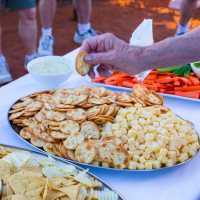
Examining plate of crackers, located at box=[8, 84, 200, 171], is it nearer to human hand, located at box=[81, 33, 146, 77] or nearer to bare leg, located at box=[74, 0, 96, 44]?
human hand, located at box=[81, 33, 146, 77]

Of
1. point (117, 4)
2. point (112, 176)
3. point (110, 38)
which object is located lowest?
point (117, 4)

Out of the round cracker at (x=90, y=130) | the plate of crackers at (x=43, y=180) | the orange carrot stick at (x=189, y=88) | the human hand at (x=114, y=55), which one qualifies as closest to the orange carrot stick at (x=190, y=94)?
the orange carrot stick at (x=189, y=88)

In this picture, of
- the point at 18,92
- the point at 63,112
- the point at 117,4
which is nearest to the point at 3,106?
the point at 18,92

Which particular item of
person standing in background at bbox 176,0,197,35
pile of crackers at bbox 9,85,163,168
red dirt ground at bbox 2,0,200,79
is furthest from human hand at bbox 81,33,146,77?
person standing in background at bbox 176,0,197,35

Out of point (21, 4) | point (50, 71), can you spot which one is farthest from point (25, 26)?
point (50, 71)

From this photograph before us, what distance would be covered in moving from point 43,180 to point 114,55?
471mm

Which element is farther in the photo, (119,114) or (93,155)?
(119,114)

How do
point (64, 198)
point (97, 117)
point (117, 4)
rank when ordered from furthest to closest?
point (117, 4) < point (97, 117) < point (64, 198)

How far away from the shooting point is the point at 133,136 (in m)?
1.14

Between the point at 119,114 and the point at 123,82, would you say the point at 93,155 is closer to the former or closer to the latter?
the point at 119,114

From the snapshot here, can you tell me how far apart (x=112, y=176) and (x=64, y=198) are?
0.22 meters

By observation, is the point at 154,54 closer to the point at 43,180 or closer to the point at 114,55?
the point at 114,55

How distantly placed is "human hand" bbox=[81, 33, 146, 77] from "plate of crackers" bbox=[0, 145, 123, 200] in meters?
0.36

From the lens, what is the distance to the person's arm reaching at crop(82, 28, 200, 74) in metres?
1.24
